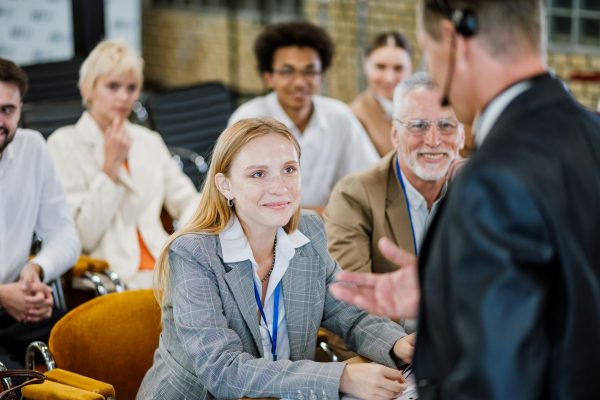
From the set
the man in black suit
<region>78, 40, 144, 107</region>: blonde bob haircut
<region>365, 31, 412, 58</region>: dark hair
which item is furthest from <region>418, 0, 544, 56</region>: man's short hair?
<region>365, 31, 412, 58</region>: dark hair

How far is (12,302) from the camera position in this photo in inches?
117

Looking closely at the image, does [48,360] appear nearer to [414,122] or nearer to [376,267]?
[376,267]

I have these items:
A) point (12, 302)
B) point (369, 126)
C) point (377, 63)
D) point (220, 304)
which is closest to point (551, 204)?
point (220, 304)

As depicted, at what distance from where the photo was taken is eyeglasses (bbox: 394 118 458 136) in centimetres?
283

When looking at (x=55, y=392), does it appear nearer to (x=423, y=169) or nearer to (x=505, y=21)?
(x=423, y=169)

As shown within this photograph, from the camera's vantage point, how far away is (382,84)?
5012mm

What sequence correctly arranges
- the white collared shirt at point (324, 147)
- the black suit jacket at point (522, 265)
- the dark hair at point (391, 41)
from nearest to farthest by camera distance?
1. the black suit jacket at point (522, 265)
2. the white collared shirt at point (324, 147)
3. the dark hair at point (391, 41)

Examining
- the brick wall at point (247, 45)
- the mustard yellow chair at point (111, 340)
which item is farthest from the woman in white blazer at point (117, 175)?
the brick wall at point (247, 45)

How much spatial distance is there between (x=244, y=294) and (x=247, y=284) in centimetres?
3

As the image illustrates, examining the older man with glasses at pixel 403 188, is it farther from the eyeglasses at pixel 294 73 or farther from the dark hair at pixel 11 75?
the eyeglasses at pixel 294 73

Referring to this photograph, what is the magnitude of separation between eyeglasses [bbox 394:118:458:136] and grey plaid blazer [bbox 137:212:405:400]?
1.77 ft

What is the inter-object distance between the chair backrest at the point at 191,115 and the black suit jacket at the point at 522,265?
4.16 meters

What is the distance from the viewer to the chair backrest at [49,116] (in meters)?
4.48

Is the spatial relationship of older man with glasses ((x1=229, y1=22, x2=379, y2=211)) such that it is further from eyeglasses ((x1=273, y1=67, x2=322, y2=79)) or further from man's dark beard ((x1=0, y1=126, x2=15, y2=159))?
man's dark beard ((x1=0, y1=126, x2=15, y2=159))
